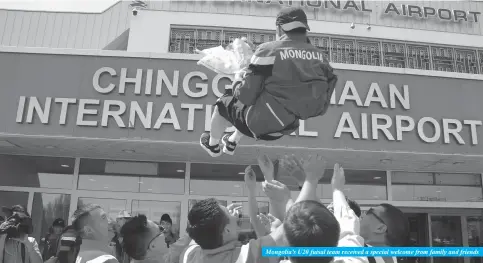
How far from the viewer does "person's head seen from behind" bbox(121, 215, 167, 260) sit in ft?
9.58

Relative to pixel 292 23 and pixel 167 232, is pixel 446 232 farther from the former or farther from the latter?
pixel 292 23

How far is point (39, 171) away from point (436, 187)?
8329mm

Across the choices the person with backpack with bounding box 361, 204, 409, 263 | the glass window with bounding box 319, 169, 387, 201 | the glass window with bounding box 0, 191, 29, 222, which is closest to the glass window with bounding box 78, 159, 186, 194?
the glass window with bounding box 0, 191, 29, 222

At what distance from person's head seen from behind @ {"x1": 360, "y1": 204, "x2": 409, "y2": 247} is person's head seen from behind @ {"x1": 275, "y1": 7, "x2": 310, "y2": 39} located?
3.77 ft

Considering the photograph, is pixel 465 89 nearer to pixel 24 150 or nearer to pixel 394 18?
pixel 394 18

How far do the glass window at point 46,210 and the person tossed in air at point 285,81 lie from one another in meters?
7.28

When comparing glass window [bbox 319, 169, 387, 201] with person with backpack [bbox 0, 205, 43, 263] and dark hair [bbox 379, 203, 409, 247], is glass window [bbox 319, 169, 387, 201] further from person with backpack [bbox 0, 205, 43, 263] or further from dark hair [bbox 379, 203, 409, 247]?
dark hair [bbox 379, 203, 409, 247]

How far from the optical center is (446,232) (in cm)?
945

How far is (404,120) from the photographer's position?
24.9ft

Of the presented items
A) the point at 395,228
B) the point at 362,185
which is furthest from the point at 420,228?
the point at 395,228

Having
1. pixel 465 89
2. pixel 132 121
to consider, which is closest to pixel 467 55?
pixel 465 89

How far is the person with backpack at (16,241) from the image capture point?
444cm

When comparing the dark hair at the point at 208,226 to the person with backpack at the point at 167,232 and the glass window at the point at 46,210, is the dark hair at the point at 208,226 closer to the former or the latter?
the person with backpack at the point at 167,232

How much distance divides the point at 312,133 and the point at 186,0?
7448 millimetres
